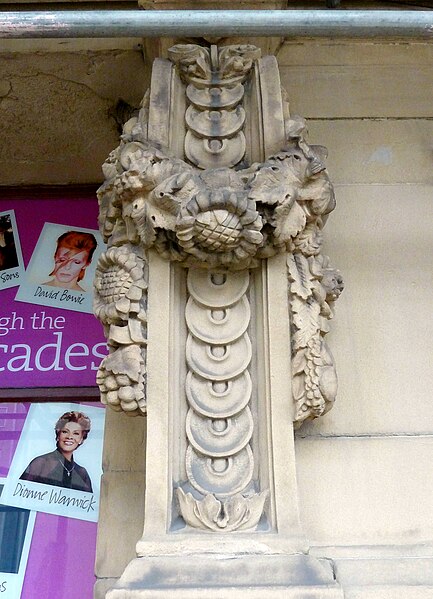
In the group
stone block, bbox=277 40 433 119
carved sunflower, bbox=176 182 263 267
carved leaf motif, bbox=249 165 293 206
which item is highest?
stone block, bbox=277 40 433 119

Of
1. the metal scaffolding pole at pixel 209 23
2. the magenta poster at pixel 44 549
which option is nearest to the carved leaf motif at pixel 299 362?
the metal scaffolding pole at pixel 209 23

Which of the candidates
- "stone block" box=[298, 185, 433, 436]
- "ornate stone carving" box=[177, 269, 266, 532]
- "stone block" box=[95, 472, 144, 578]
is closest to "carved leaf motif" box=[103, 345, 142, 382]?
"ornate stone carving" box=[177, 269, 266, 532]

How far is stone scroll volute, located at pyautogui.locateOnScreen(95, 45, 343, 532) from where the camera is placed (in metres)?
2.12

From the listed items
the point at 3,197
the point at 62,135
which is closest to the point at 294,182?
the point at 62,135

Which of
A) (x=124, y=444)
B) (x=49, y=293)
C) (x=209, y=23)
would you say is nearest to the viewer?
(x=209, y=23)

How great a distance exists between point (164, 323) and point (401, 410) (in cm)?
75

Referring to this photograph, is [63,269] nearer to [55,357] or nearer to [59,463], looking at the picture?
[55,357]

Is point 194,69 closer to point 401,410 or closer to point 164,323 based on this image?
point 164,323

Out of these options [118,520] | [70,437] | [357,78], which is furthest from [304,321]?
[70,437]

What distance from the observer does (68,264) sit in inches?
131

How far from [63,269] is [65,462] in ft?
2.66

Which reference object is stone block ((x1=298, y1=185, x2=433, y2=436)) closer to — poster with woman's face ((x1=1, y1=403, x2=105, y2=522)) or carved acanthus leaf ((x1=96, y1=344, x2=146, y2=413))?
carved acanthus leaf ((x1=96, y1=344, x2=146, y2=413))

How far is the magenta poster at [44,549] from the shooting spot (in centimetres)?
276

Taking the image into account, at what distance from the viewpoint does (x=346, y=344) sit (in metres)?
2.44
